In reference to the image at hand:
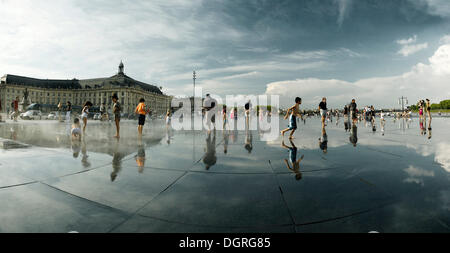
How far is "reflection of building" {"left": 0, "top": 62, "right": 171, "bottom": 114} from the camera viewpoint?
114m

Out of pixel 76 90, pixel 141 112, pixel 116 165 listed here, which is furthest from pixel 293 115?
pixel 76 90

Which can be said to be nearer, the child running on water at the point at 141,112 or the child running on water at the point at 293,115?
the child running on water at the point at 141,112

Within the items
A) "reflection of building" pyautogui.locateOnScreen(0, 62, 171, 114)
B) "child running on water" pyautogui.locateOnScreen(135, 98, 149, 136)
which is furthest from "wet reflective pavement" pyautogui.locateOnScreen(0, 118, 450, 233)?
"reflection of building" pyautogui.locateOnScreen(0, 62, 171, 114)

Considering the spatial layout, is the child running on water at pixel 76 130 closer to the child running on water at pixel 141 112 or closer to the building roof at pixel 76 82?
the child running on water at pixel 141 112

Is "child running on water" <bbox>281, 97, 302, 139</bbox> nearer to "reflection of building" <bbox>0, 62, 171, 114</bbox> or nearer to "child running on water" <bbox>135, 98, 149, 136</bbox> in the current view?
"child running on water" <bbox>135, 98, 149, 136</bbox>

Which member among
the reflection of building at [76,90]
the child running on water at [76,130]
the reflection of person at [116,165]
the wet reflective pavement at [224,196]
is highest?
the reflection of building at [76,90]

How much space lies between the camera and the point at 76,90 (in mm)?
127688

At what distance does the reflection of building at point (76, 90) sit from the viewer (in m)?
114

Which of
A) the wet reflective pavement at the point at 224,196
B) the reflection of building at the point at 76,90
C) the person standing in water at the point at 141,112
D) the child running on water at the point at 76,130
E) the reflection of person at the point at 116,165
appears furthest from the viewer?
the reflection of building at the point at 76,90

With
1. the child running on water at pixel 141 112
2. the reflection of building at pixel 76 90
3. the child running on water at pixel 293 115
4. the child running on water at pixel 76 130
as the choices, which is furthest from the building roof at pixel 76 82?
the child running on water at pixel 293 115

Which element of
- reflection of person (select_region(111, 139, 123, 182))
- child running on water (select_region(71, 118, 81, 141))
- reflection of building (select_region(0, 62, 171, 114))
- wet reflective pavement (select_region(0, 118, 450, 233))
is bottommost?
wet reflective pavement (select_region(0, 118, 450, 233))

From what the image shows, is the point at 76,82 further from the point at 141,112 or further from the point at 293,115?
the point at 293,115
